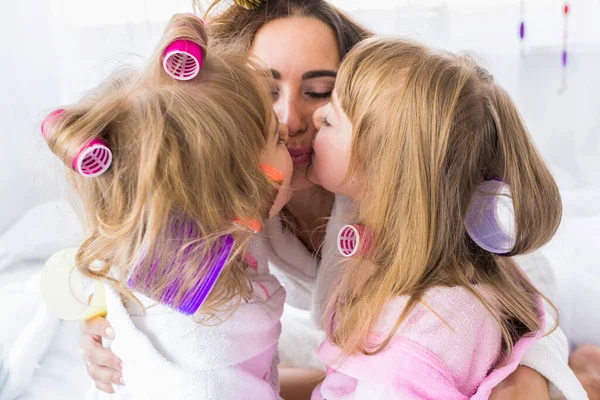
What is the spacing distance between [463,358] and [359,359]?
0.15 meters

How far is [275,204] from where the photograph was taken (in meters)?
1.01

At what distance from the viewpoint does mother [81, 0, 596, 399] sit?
1.10m

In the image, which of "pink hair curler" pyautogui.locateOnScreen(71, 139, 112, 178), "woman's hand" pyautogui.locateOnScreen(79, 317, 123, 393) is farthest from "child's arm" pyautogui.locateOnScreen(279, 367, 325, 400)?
"pink hair curler" pyautogui.locateOnScreen(71, 139, 112, 178)

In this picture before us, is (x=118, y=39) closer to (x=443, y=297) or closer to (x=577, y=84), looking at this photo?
(x=443, y=297)

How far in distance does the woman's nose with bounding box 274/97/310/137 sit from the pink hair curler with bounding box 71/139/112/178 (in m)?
0.43

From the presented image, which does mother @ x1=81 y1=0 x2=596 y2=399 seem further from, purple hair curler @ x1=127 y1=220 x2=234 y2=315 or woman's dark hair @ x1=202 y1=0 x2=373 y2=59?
purple hair curler @ x1=127 y1=220 x2=234 y2=315

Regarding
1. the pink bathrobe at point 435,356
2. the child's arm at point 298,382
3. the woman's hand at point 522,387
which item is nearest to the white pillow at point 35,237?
the child's arm at point 298,382

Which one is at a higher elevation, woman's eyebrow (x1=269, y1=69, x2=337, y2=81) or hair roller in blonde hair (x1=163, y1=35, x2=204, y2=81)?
hair roller in blonde hair (x1=163, y1=35, x2=204, y2=81)

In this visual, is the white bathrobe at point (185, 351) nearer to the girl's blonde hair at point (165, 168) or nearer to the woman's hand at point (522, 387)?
the girl's blonde hair at point (165, 168)

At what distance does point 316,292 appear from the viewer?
128cm

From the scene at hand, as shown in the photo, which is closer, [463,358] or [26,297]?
[463,358]

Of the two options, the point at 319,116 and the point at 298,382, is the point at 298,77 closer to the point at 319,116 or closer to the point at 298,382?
the point at 319,116

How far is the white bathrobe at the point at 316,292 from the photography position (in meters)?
1.09

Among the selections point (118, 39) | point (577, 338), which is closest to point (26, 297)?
point (118, 39)
